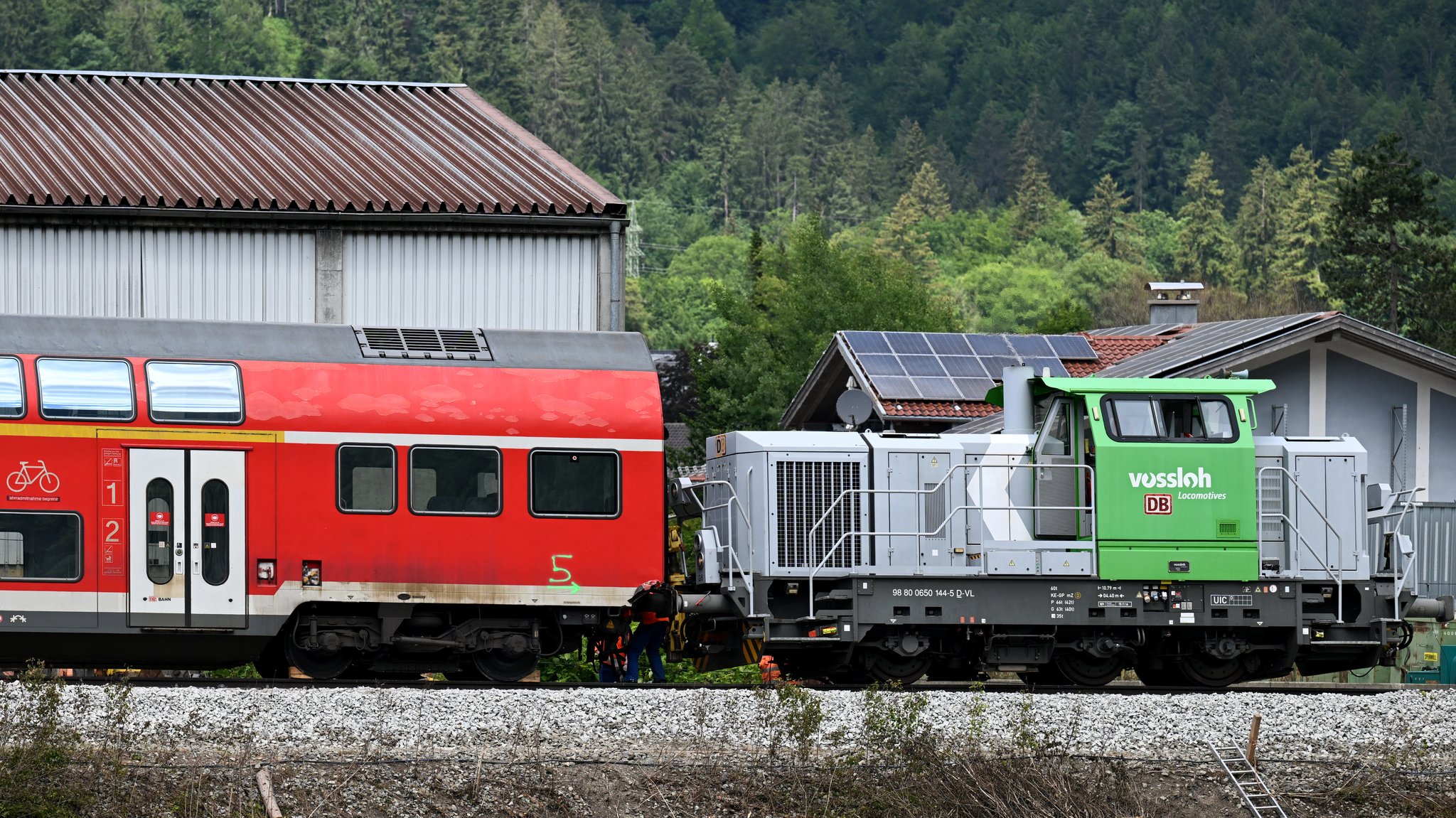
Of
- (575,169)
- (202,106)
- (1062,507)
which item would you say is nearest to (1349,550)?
(1062,507)

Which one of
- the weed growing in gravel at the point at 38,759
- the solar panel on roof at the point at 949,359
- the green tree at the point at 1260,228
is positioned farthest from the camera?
the green tree at the point at 1260,228

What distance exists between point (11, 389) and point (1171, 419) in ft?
36.3

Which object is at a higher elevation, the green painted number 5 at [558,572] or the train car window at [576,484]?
the train car window at [576,484]

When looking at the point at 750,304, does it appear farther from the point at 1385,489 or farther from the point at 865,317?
the point at 1385,489

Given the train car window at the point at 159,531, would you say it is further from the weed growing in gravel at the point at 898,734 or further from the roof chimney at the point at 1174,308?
the roof chimney at the point at 1174,308

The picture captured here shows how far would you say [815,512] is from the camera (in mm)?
18297

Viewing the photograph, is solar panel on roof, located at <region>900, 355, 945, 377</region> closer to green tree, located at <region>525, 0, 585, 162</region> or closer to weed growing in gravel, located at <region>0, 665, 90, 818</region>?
weed growing in gravel, located at <region>0, 665, 90, 818</region>

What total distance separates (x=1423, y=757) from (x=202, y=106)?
19.0 metres

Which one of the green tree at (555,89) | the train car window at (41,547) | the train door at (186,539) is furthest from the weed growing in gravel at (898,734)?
the green tree at (555,89)

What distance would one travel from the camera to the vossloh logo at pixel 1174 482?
1803cm

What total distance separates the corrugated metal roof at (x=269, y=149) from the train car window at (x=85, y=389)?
554 cm

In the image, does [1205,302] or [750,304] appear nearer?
[750,304]

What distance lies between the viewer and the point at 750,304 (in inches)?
3019

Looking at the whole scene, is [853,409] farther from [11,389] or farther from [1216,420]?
[11,389]
